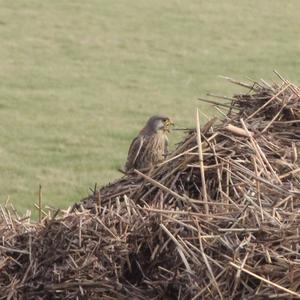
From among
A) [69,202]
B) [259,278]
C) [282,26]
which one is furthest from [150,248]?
[282,26]

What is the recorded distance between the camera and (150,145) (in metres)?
7.32

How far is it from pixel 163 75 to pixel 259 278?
49.0ft

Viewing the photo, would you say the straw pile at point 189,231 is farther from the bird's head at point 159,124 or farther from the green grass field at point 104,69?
the green grass field at point 104,69

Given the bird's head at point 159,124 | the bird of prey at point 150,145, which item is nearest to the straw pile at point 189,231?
the bird of prey at point 150,145

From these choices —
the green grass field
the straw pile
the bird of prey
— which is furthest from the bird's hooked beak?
the green grass field

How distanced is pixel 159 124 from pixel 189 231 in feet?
8.74

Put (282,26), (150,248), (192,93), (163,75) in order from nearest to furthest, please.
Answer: (150,248) < (192,93) < (163,75) < (282,26)

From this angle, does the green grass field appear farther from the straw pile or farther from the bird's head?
the straw pile

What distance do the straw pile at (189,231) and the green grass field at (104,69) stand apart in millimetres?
5902

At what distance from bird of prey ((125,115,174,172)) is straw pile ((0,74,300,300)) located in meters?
1.43

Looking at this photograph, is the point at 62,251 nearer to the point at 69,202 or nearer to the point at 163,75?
the point at 69,202

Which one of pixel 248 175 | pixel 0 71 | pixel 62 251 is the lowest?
pixel 0 71

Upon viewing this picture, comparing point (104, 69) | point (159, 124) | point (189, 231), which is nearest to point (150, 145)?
point (159, 124)

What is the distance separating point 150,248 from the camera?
5047 millimetres
